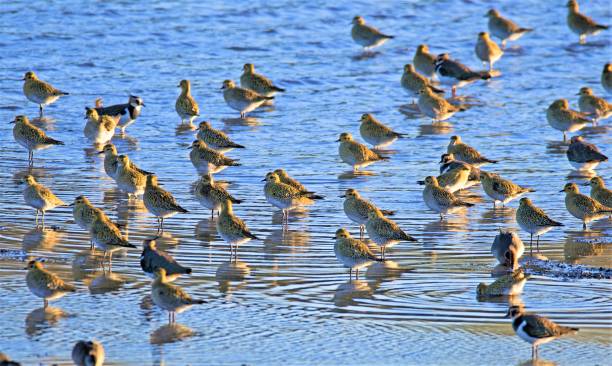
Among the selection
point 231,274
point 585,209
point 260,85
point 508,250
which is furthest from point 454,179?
point 260,85

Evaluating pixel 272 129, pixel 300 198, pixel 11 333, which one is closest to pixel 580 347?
pixel 11 333

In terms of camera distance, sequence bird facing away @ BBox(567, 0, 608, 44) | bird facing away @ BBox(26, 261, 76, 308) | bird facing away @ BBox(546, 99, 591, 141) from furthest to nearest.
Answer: bird facing away @ BBox(567, 0, 608, 44) → bird facing away @ BBox(546, 99, 591, 141) → bird facing away @ BBox(26, 261, 76, 308)

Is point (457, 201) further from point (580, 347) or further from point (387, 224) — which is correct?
point (580, 347)

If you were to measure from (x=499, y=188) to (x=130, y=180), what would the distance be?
4781 mm

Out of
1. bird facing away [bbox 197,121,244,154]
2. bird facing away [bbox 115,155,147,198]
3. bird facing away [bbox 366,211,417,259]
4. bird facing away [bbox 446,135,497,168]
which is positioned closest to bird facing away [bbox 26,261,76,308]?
bird facing away [bbox 366,211,417,259]

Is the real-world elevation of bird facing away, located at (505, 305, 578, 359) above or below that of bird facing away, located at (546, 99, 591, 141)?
below

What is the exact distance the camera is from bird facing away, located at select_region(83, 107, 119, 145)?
→ 20.2 meters

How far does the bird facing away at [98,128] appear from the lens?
20219 millimetres

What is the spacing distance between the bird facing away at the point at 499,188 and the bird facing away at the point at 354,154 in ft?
8.66

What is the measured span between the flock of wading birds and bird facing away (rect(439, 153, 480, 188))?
2 cm

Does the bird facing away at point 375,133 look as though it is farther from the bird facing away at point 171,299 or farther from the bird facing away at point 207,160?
the bird facing away at point 171,299

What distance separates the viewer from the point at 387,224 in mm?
13594

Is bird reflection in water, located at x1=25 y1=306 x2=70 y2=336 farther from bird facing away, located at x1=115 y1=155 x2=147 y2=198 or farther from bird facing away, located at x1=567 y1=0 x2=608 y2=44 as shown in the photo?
bird facing away, located at x1=567 y1=0 x2=608 y2=44

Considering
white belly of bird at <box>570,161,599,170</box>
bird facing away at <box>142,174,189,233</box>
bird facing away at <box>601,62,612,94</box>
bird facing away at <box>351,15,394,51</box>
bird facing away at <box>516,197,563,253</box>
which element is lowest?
bird facing away at <box>516,197,563,253</box>
